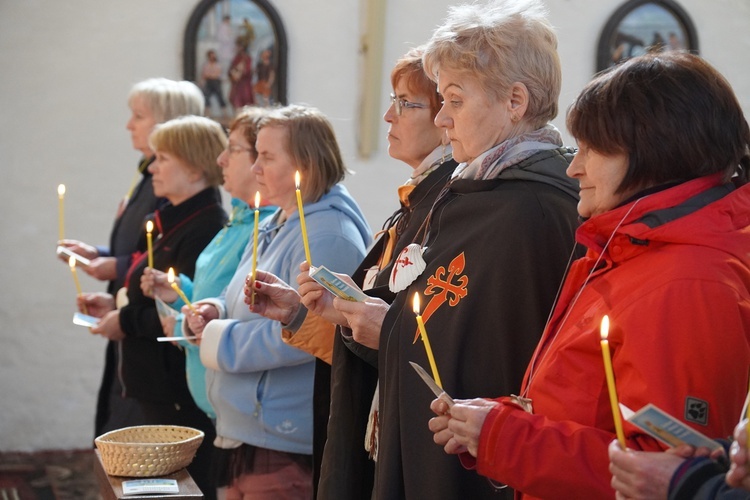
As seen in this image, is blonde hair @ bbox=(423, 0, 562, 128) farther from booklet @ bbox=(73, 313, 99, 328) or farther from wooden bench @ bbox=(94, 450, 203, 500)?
booklet @ bbox=(73, 313, 99, 328)

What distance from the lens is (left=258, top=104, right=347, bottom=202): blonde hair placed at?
3.47m

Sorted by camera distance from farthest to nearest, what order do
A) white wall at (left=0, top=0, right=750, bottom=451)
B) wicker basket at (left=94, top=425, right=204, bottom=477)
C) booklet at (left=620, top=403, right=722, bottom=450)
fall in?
white wall at (left=0, top=0, right=750, bottom=451), wicker basket at (left=94, top=425, right=204, bottom=477), booklet at (left=620, top=403, right=722, bottom=450)

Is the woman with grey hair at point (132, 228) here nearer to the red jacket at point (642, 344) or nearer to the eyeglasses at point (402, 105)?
the eyeglasses at point (402, 105)

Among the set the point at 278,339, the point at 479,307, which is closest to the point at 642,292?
the point at 479,307

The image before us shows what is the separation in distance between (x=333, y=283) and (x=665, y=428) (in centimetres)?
110

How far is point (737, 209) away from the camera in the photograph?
5.74 ft

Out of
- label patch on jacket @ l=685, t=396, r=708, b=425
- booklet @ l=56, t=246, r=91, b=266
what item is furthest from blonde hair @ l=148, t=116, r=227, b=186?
label patch on jacket @ l=685, t=396, r=708, b=425

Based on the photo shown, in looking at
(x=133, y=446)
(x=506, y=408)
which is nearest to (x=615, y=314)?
(x=506, y=408)

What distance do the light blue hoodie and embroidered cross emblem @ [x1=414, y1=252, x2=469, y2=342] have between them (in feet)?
3.23

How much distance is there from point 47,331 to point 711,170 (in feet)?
18.8

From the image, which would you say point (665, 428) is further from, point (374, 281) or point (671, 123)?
point (374, 281)

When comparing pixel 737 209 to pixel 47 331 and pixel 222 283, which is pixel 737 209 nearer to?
pixel 222 283

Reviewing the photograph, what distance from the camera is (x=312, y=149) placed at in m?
3.51

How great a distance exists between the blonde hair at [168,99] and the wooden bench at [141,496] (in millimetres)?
2304
